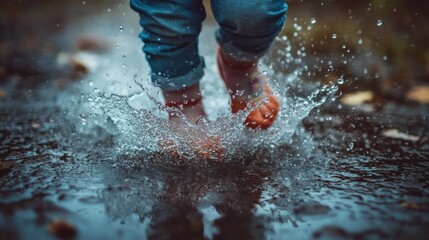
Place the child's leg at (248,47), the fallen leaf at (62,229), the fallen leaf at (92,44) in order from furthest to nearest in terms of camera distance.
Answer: the fallen leaf at (92,44), the child's leg at (248,47), the fallen leaf at (62,229)

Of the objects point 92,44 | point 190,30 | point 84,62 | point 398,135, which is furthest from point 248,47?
point 92,44

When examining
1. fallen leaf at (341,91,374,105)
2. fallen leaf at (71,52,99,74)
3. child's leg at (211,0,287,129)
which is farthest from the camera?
fallen leaf at (71,52,99,74)

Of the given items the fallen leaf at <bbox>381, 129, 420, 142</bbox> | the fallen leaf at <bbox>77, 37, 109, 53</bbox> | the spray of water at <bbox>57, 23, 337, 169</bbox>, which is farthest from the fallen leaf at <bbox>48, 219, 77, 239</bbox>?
the fallen leaf at <bbox>77, 37, 109, 53</bbox>

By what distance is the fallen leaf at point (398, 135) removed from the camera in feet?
5.13

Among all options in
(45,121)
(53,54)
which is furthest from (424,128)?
(53,54)

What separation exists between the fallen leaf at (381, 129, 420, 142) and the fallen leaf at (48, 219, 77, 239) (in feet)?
3.55

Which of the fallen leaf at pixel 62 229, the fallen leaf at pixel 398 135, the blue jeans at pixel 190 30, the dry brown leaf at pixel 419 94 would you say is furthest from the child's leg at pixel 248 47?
the dry brown leaf at pixel 419 94

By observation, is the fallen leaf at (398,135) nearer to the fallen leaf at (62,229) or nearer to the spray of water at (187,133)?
the spray of water at (187,133)

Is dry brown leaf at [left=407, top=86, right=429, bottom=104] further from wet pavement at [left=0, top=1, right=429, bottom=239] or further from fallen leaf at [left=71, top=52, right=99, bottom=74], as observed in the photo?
fallen leaf at [left=71, top=52, right=99, bottom=74]

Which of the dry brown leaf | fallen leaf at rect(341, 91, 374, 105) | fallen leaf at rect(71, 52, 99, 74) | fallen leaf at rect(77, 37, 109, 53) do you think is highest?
fallen leaf at rect(77, 37, 109, 53)

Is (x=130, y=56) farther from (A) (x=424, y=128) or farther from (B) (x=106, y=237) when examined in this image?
(B) (x=106, y=237)

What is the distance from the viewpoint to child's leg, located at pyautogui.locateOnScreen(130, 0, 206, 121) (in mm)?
1373

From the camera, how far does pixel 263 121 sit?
59.7 inches

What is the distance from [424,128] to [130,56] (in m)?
1.86
